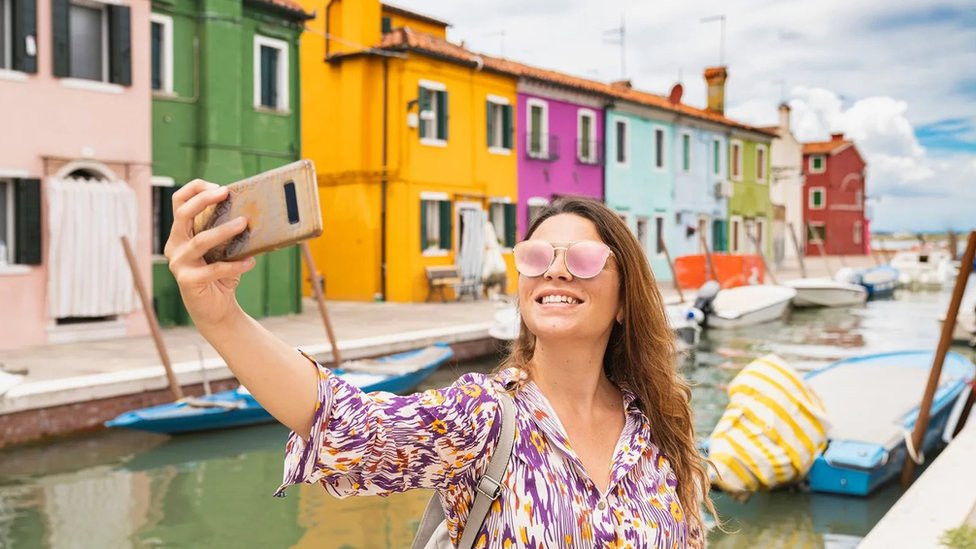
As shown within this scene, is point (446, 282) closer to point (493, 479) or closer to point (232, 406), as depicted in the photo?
point (232, 406)

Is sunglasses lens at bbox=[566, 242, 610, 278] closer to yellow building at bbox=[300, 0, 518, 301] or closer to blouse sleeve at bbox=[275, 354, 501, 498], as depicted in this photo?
blouse sleeve at bbox=[275, 354, 501, 498]

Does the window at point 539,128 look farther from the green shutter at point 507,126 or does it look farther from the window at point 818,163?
the window at point 818,163

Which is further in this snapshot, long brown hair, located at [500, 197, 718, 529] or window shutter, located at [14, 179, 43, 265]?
window shutter, located at [14, 179, 43, 265]

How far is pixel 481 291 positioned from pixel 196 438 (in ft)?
39.6

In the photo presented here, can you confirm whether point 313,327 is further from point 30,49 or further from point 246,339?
point 246,339

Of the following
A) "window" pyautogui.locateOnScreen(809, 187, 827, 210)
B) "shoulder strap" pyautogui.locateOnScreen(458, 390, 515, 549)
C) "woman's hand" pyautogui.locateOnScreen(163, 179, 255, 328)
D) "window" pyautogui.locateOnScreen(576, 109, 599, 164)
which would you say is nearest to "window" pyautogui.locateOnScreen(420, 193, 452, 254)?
"window" pyautogui.locateOnScreen(576, 109, 599, 164)

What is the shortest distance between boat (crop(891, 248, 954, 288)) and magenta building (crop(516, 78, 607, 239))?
16.1m

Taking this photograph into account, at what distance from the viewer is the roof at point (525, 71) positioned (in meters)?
19.4

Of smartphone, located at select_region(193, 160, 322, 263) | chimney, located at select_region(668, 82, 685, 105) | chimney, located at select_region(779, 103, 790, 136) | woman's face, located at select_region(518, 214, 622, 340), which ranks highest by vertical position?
chimney, located at select_region(779, 103, 790, 136)

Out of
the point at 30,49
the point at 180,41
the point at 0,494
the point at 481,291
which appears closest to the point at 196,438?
the point at 0,494

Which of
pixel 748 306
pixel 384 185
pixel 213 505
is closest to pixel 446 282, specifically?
pixel 384 185

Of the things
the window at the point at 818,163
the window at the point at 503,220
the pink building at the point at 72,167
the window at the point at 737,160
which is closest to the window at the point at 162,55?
the pink building at the point at 72,167

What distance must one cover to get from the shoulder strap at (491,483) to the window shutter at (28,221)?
12.2 m

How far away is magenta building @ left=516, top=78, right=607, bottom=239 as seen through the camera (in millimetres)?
22938
